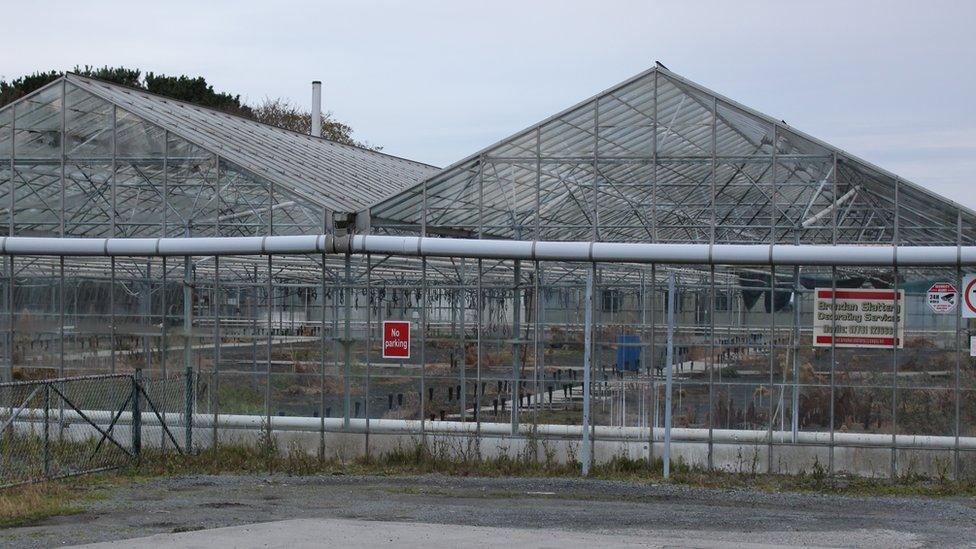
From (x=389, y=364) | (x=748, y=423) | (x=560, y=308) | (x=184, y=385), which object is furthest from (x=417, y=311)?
(x=748, y=423)

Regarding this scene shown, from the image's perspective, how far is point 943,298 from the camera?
17438mm

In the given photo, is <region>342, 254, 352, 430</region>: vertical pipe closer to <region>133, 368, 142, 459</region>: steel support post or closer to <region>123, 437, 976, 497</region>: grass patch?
<region>123, 437, 976, 497</region>: grass patch

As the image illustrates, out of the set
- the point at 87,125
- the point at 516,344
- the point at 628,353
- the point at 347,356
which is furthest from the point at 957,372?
the point at 87,125

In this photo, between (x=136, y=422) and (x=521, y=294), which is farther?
(x=521, y=294)

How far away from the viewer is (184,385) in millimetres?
19078

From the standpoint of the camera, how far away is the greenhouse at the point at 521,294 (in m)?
17.7

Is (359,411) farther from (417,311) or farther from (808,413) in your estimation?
(808,413)

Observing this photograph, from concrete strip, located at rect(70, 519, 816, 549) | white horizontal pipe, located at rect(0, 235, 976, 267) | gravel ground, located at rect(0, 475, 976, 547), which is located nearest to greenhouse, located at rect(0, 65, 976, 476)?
white horizontal pipe, located at rect(0, 235, 976, 267)

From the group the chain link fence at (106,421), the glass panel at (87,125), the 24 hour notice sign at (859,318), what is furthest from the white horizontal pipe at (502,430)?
the glass panel at (87,125)

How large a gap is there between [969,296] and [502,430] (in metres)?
6.65

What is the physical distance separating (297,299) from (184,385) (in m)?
2.35

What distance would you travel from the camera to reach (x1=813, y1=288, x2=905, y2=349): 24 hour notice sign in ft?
57.6

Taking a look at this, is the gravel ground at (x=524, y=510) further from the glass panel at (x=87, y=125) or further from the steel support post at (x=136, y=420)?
the glass panel at (x=87, y=125)

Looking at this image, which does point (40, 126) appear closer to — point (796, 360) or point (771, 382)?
point (771, 382)
